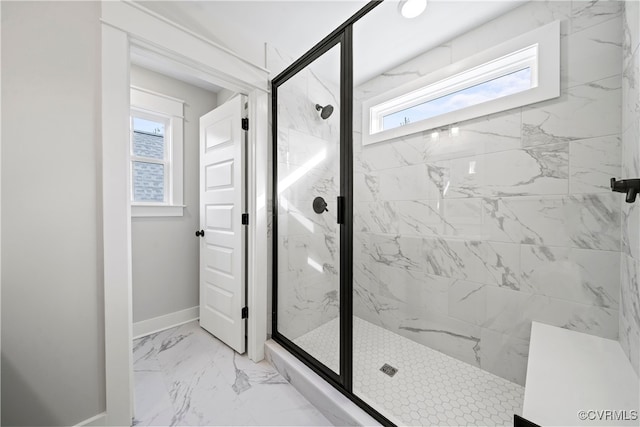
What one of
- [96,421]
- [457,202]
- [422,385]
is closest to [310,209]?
[457,202]

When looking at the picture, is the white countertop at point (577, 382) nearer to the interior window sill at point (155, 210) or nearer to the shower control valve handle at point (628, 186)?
the shower control valve handle at point (628, 186)

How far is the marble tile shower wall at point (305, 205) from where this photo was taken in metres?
1.53

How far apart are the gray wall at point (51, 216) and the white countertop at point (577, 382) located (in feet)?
5.73

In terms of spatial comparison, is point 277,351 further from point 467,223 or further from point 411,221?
point 467,223

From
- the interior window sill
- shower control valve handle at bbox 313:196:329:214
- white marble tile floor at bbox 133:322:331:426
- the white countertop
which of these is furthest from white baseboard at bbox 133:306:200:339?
the white countertop

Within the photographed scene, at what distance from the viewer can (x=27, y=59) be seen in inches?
39.6

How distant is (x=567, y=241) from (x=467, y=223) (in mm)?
497

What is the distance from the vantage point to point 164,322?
7.48ft

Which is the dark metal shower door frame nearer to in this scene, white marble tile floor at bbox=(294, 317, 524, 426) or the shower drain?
white marble tile floor at bbox=(294, 317, 524, 426)

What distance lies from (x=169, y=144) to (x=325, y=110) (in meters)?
1.74

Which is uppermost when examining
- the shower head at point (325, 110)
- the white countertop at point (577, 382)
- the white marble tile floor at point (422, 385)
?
the shower head at point (325, 110)

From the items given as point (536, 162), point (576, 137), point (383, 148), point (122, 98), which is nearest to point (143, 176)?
point (122, 98)

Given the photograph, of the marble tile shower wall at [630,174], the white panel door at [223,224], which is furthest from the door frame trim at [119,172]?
the marble tile shower wall at [630,174]

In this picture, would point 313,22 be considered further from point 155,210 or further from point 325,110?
point 155,210
